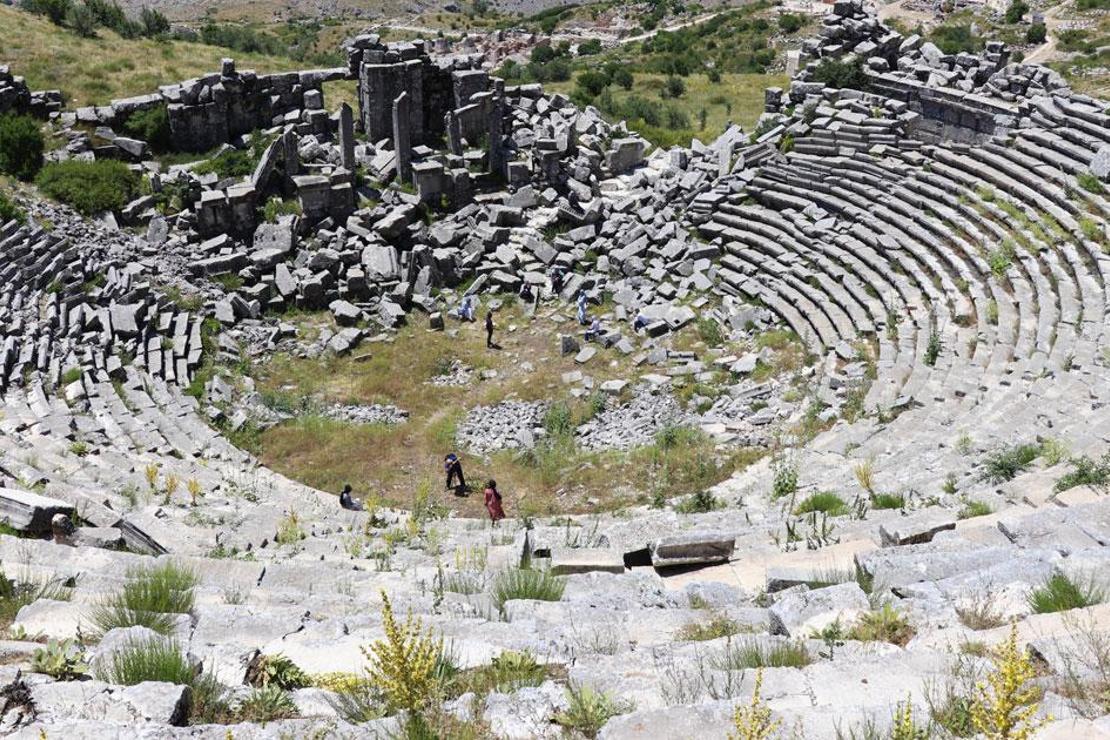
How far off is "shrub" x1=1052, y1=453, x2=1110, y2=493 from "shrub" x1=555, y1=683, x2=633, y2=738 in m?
7.63

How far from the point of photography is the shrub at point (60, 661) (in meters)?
6.30

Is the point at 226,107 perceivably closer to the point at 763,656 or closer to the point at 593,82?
the point at 593,82

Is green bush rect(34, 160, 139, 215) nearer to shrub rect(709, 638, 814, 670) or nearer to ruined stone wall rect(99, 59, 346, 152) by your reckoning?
ruined stone wall rect(99, 59, 346, 152)

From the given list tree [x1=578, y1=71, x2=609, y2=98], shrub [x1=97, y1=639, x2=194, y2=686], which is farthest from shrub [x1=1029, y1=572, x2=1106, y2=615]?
tree [x1=578, y1=71, x2=609, y2=98]

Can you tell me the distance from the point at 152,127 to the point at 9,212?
18.5 feet

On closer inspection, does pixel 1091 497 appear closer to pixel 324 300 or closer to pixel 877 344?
pixel 877 344

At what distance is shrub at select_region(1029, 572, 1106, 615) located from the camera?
7.27 metres

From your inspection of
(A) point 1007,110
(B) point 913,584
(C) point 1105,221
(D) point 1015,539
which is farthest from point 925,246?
(B) point 913,584

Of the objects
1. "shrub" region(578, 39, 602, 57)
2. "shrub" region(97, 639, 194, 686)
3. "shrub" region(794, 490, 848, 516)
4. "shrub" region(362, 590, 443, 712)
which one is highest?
"shrub" region(362, 590, 443, 712)

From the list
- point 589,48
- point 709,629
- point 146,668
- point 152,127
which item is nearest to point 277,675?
point 146,668

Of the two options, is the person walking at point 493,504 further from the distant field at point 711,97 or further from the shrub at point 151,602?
the distant field at point 711,97

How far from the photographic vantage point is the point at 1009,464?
41.3 ft

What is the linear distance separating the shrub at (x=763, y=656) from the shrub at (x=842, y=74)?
24.3 meters

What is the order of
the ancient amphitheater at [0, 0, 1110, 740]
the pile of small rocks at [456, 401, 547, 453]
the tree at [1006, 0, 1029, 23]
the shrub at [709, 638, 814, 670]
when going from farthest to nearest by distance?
the tree at [1006, 0, 1029, 23], the pile of small rocks at [456, 401, 547, 453], the shrub at [709, 638, 814, 670], the ancient amphitheater at [0, 0, 1110, 740]
